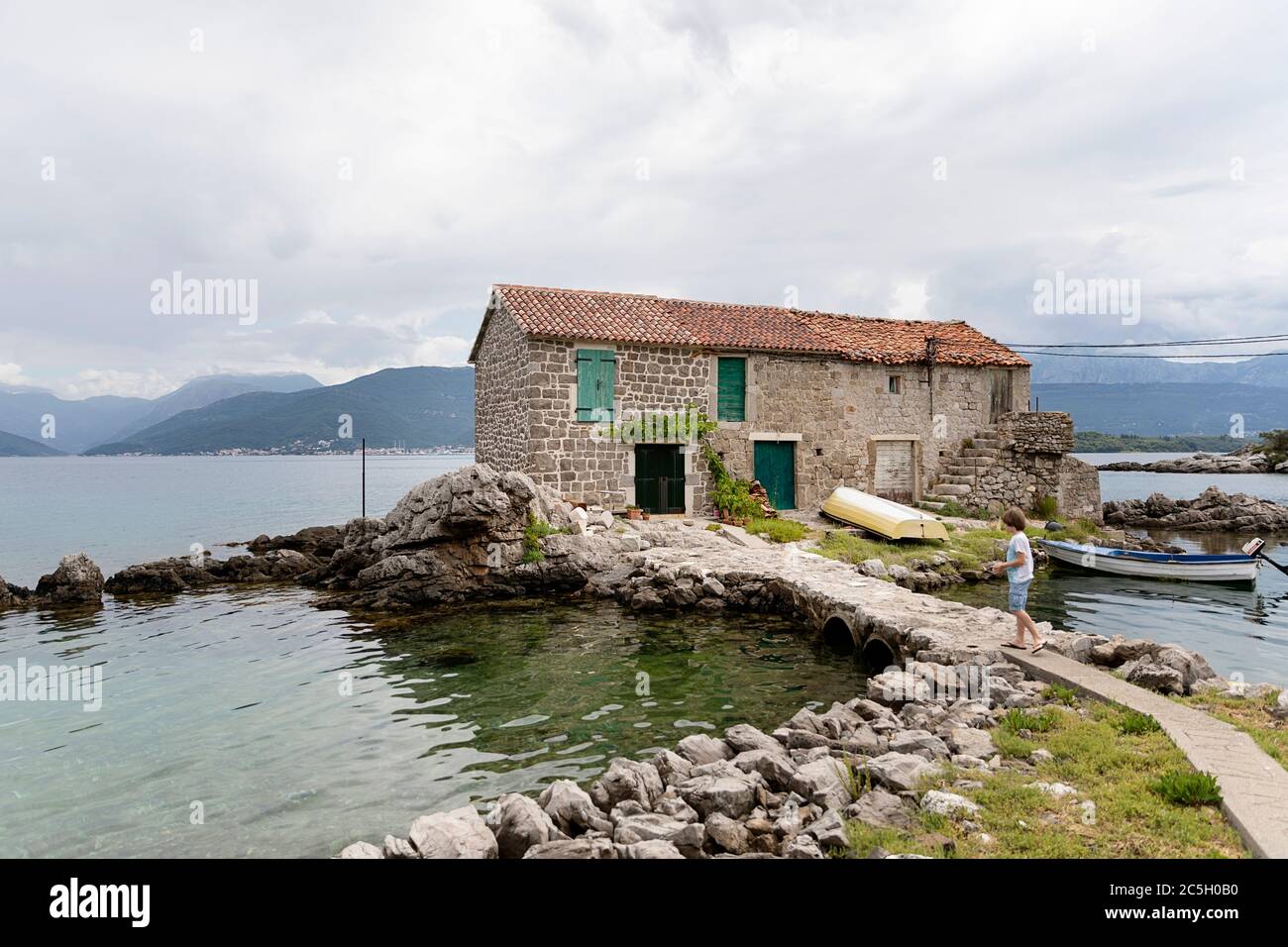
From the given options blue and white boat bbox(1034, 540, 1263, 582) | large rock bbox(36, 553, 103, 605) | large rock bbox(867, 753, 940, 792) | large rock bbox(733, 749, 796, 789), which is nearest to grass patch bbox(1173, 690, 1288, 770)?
large rock bbox(867, 753, 940, 792)

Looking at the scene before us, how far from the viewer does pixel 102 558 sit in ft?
99.0

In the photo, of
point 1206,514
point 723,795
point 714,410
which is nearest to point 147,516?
point 714,410

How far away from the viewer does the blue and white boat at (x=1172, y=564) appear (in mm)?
20578

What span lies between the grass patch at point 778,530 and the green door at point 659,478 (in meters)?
2.89

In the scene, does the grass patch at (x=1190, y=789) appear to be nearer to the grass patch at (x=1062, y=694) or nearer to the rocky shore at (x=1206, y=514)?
the grass patch at (x=1062, y=694)

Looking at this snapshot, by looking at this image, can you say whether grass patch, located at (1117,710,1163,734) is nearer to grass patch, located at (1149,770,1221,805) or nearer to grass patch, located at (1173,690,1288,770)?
grass patch, located at (1173,690,1288,770)

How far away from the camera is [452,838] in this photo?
5848 mm

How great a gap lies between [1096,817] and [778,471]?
816 inches

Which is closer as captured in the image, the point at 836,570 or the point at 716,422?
the point at 836,570

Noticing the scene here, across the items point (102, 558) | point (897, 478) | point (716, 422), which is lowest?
point (102, 558)

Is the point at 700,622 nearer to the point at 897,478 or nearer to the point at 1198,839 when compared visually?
the point at 1198,839

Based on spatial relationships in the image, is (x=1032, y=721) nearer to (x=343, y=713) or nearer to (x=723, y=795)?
(x=723, y=795)
